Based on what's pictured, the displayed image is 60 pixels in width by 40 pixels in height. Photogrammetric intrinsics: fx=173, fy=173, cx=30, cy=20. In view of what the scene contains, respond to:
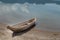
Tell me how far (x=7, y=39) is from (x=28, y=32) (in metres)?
2.92

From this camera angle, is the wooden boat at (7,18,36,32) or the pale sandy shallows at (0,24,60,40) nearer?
the pale sandy shallows at (0,24,60,40)

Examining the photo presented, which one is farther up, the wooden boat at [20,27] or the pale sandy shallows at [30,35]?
the wooden boat at [20,27]

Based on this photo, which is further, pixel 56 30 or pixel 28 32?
pixel 56 30

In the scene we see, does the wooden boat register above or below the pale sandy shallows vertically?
above

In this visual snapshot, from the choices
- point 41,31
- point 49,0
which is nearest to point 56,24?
point 41,31

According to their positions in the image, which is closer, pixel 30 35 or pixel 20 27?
pixel 30 35

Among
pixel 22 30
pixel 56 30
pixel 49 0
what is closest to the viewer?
pixel 22 30

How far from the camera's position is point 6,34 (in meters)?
14.0

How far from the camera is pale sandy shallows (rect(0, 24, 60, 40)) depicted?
1358 centimetres

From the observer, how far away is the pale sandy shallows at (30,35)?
44.6ft

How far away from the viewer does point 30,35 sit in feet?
47.6

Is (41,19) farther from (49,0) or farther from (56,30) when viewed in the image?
(49,0)

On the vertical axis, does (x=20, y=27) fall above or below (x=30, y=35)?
above

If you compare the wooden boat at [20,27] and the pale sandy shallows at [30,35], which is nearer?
the pale sandy shallows at [30,35]
